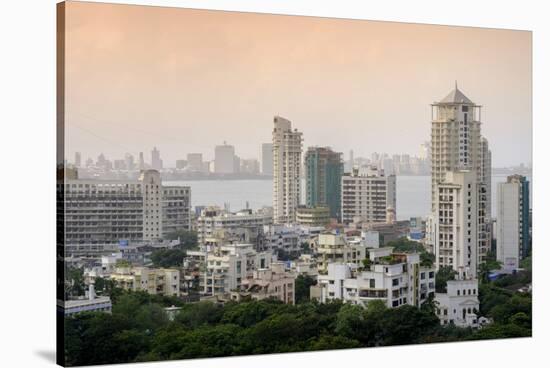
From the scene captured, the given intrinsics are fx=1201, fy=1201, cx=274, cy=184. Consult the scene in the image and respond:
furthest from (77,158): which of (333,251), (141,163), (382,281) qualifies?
(382,281)

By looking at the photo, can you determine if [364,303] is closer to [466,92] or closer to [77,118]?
[466,92]

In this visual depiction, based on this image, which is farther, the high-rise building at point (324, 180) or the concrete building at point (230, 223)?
the high-rise building at point (324, 180)

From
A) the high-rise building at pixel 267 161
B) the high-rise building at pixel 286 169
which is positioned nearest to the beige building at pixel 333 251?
the high-rise building at pixel 286 169

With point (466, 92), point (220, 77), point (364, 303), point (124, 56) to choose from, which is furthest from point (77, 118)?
point (466, 92)

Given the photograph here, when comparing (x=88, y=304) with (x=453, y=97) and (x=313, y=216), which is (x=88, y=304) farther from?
(x=453, y=97)

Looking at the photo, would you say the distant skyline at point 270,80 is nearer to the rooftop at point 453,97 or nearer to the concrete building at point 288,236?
the rooftop at point 453,97

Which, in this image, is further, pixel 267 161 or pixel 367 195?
pixel 367 195
